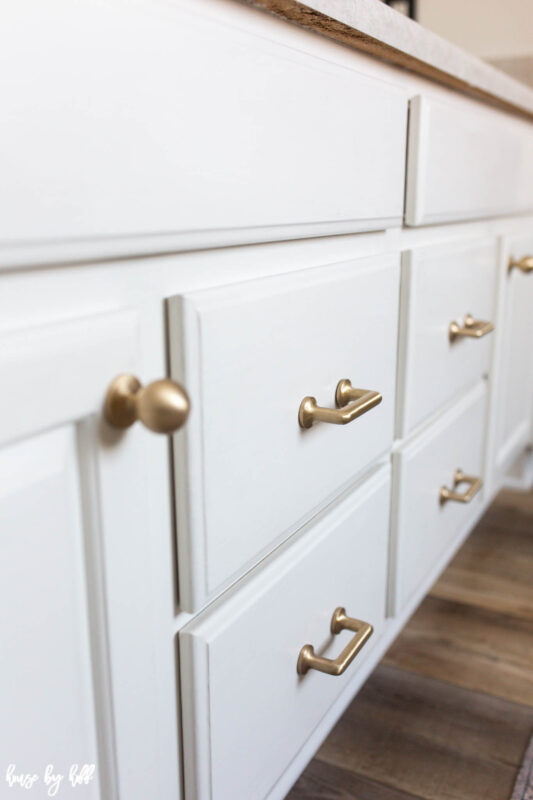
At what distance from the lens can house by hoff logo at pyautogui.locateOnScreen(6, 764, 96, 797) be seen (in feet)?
1.22

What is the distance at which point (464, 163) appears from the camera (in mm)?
866

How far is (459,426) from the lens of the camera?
0.99 metres

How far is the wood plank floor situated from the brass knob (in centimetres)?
56

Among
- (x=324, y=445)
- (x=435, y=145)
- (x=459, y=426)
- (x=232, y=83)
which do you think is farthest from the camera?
(x=459, y=426)

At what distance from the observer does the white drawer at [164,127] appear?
33cm

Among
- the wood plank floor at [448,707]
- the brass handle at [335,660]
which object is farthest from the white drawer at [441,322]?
the wood plank floor at [448,707]

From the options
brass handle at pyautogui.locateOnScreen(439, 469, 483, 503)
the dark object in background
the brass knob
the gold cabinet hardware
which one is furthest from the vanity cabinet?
the dark object in background

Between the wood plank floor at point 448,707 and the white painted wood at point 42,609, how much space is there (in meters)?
0.47

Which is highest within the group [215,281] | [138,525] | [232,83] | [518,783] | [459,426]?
[232,83]

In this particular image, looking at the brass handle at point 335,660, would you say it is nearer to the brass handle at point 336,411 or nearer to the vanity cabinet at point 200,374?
the vanity cabinet at point 200,374

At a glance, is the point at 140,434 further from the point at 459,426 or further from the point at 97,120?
the point at 459,426

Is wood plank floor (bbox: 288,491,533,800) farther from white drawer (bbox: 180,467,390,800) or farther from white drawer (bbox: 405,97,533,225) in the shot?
white drawer (bbox: 405,97,533,225)

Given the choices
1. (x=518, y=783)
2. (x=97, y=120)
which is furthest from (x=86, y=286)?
(x=518, y=783)

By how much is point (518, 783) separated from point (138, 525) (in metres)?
0.58
